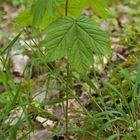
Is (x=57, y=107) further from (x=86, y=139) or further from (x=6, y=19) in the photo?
(x=6, y=19)

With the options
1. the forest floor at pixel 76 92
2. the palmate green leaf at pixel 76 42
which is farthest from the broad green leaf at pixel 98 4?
the forest floor at pixel 76 92

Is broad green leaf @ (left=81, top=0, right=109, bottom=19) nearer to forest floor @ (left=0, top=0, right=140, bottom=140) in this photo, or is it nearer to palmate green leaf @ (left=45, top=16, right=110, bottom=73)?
palmate green leaf @ (left=45, top=16, right=110, bottom=73)

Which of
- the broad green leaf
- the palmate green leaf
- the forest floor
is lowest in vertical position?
the forest floor

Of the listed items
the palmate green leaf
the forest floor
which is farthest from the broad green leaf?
the forest floor

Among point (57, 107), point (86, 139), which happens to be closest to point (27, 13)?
point (86, 139)

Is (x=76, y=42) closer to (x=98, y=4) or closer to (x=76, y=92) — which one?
(x=98, y=4)

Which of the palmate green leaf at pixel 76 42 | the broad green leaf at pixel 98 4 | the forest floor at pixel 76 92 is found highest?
the broad green leaf at pixel 98 4

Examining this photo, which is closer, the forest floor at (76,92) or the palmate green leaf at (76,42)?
the palmate green leaf at (76,42)

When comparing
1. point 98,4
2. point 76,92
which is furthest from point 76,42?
point 76,92

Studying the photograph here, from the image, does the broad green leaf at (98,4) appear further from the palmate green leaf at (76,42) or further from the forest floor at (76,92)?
the forest floor at (76,92)
